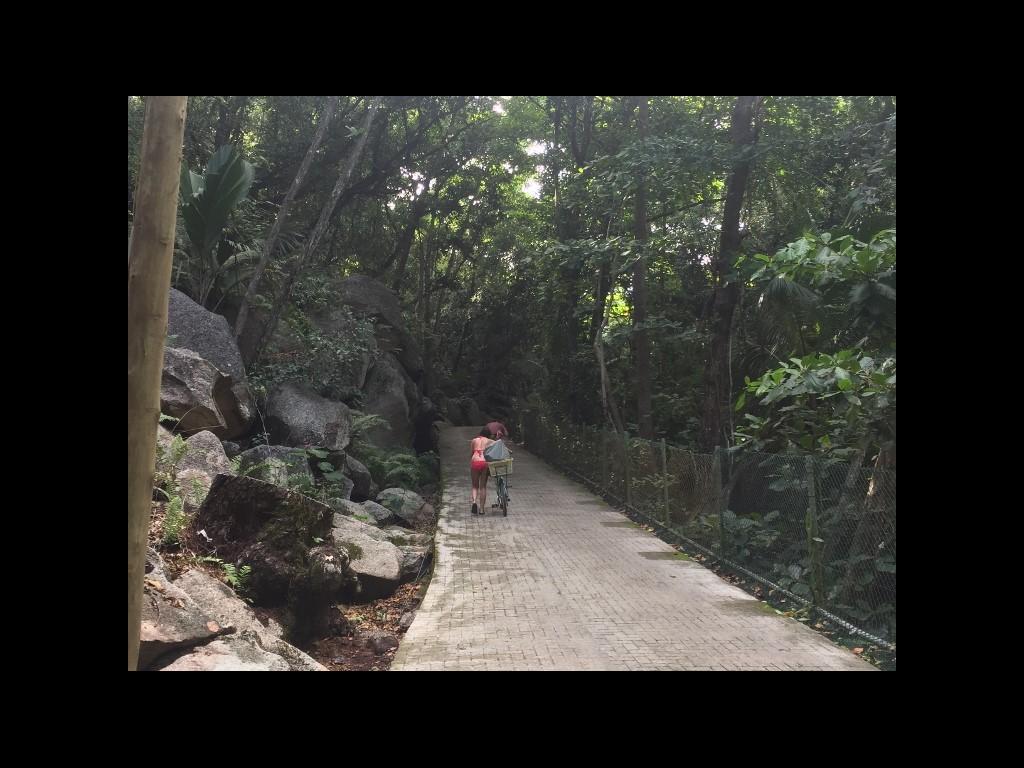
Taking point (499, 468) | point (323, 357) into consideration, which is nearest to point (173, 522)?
point (499, 468)

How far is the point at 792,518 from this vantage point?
8.25 metres

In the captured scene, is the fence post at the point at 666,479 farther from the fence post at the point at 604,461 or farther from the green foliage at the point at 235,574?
the green foliage at the point at 235,574

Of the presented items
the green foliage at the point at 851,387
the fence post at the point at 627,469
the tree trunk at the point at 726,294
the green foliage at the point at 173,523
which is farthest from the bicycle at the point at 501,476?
the green foliage at the point at 173,523

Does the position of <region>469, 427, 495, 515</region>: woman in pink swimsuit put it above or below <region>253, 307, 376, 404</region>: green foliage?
below

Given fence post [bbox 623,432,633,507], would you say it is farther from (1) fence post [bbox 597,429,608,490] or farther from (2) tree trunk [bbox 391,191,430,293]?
(2) tree trunk [bbox 391,191,430,293]

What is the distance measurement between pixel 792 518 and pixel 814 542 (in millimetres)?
857

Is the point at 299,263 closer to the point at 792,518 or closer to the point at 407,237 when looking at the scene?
the point at 792,518

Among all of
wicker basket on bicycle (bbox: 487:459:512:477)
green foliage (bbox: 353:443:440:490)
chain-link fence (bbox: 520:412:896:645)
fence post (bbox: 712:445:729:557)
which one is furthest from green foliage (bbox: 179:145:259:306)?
fence post (bbox: 712:445:729:557)

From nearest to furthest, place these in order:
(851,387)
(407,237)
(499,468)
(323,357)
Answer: (851,387) → (499,468) → (323,357) → (407,237)

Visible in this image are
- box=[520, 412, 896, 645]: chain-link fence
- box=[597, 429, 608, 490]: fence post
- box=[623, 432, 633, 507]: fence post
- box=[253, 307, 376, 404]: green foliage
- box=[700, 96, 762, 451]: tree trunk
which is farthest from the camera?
box=[253, 307, 376, 404]: green foliage

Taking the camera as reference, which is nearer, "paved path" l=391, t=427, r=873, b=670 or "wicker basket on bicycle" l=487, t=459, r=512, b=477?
"paved path" l=391, t=427, r=873, b=670

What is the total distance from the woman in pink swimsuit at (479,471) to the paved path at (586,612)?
985mm

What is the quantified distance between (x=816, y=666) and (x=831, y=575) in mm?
1738

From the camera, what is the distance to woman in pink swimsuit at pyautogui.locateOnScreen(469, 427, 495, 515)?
13820 millimetres
